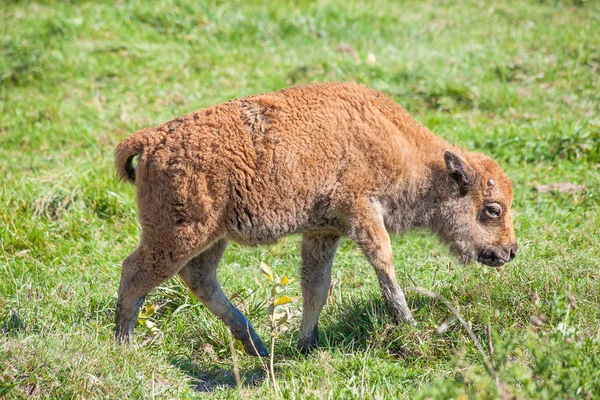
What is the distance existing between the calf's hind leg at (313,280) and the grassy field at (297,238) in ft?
0.56

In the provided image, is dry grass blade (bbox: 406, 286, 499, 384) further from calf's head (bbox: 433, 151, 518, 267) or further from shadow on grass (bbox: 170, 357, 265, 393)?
shadow on grass (bbox: 170, 357, 265, 393)

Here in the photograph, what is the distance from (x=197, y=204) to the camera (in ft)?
18.0

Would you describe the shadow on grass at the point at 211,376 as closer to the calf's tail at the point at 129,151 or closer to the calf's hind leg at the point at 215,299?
the calf's hind leg at the point at 215,299

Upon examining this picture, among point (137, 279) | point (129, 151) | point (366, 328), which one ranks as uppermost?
point (129, 151)

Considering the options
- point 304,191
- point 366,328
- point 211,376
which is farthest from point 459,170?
point 211,376

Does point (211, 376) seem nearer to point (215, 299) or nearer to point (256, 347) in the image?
point (256, 347)

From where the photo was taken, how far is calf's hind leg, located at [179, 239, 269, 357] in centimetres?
600

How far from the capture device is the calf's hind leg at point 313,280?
6.09 meters

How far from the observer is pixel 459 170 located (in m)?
6.04

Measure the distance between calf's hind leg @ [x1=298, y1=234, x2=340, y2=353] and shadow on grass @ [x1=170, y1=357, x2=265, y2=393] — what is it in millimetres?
482

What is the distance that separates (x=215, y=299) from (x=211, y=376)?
596 millimetres

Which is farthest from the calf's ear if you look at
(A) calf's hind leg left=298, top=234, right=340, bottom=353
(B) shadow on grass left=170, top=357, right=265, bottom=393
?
(B) shadow on grass left=170, top=357, right=265, bottom=393

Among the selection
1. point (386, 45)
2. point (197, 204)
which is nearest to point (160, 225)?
point (197, 204)

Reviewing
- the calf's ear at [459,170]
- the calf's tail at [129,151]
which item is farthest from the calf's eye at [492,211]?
the calf's tail at [129,151]
